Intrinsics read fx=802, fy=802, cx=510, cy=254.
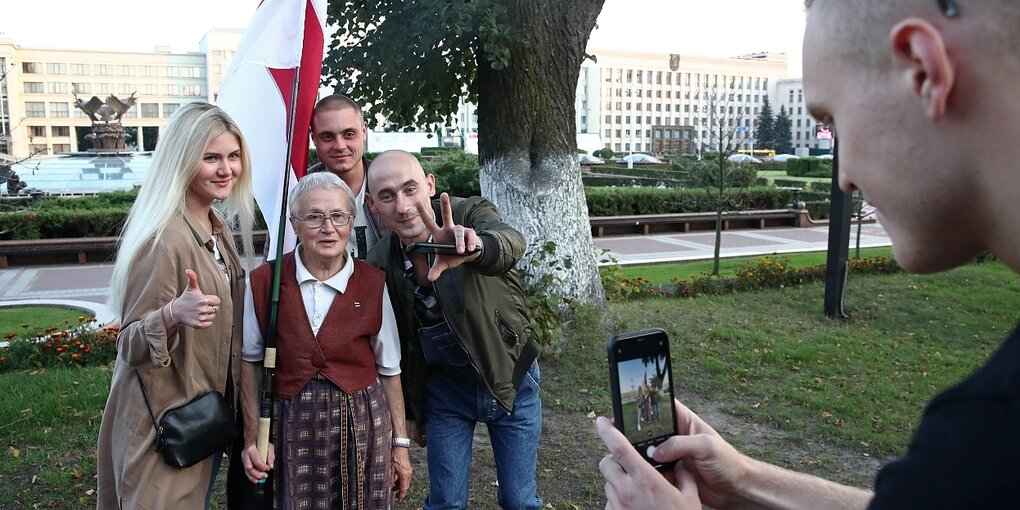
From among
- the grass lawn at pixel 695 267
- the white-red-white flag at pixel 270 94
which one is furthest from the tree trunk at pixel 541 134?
the white-red-white flag at pixel 270 94

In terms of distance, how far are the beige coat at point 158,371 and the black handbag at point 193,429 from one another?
0.10 feet

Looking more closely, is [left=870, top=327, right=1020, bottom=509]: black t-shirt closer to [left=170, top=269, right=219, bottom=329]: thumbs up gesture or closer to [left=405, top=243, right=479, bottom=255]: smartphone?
[left=405, top=243, right=479, bottom=255]: smartphone

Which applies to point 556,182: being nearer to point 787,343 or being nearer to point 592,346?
point 592,346

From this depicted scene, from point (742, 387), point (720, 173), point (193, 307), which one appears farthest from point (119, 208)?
point (193, 307)

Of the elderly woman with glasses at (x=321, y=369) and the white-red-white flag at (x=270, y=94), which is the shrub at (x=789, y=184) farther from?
the elderly woman with glasses at (x=321, y=369)

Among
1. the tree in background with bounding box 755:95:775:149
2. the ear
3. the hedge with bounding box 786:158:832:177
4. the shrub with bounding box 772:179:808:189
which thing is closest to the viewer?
the ear

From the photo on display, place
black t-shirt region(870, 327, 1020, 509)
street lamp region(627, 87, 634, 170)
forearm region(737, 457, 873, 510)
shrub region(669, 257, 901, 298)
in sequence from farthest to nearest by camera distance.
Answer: street lamp region(627, 87, 634, 170) → shrub region(669, 257, 901, 298) → forearm region(737, 457, 873, 510) → black t-shirt region(870, 327, 1020, 509)

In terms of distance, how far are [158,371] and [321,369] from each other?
1.70ft

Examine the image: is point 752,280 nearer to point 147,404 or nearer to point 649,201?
point 147,404

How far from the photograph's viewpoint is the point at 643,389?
156 cm

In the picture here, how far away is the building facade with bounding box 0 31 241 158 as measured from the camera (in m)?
81.8

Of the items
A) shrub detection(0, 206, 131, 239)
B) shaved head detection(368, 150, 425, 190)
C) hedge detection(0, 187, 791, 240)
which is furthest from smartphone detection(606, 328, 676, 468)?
shrub detection(0, 206, 131, 239)

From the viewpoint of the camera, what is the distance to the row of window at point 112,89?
82688 mm

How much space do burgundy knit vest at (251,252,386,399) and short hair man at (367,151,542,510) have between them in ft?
0.45
